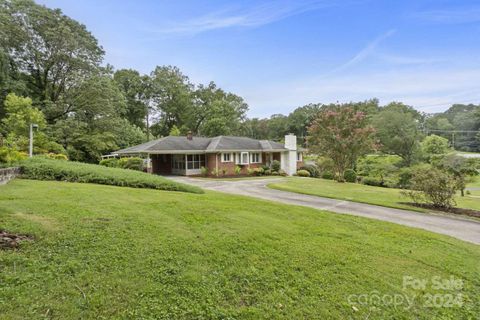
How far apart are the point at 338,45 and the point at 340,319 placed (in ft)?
58.7

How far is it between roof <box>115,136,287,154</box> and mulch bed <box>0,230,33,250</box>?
18949 millimetres

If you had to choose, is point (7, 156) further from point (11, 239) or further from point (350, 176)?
point (350, 176)

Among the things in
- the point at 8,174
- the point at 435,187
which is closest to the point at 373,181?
the point at 435,187

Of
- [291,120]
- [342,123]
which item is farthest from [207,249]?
[291,120]

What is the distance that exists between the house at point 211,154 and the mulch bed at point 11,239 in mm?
18949

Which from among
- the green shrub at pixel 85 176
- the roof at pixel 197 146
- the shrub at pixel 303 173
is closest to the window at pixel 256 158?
the roof at pixel 197 146

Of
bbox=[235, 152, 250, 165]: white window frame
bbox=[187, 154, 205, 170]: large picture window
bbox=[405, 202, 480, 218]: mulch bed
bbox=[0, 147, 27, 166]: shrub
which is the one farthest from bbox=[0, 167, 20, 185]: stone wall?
bbox=[235, 152, 250, 165]: white window frame

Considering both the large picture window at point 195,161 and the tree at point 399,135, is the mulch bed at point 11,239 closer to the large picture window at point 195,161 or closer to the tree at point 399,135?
the large picture window at point 195,161

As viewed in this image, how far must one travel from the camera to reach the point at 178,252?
4289 millimetres

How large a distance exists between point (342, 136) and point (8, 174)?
20.1 m

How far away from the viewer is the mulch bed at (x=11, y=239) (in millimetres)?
3799

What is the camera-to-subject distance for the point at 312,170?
2822 cm

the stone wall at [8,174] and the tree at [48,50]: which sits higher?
the tree at [48,50]

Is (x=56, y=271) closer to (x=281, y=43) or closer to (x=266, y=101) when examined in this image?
(x=281, y=43)
